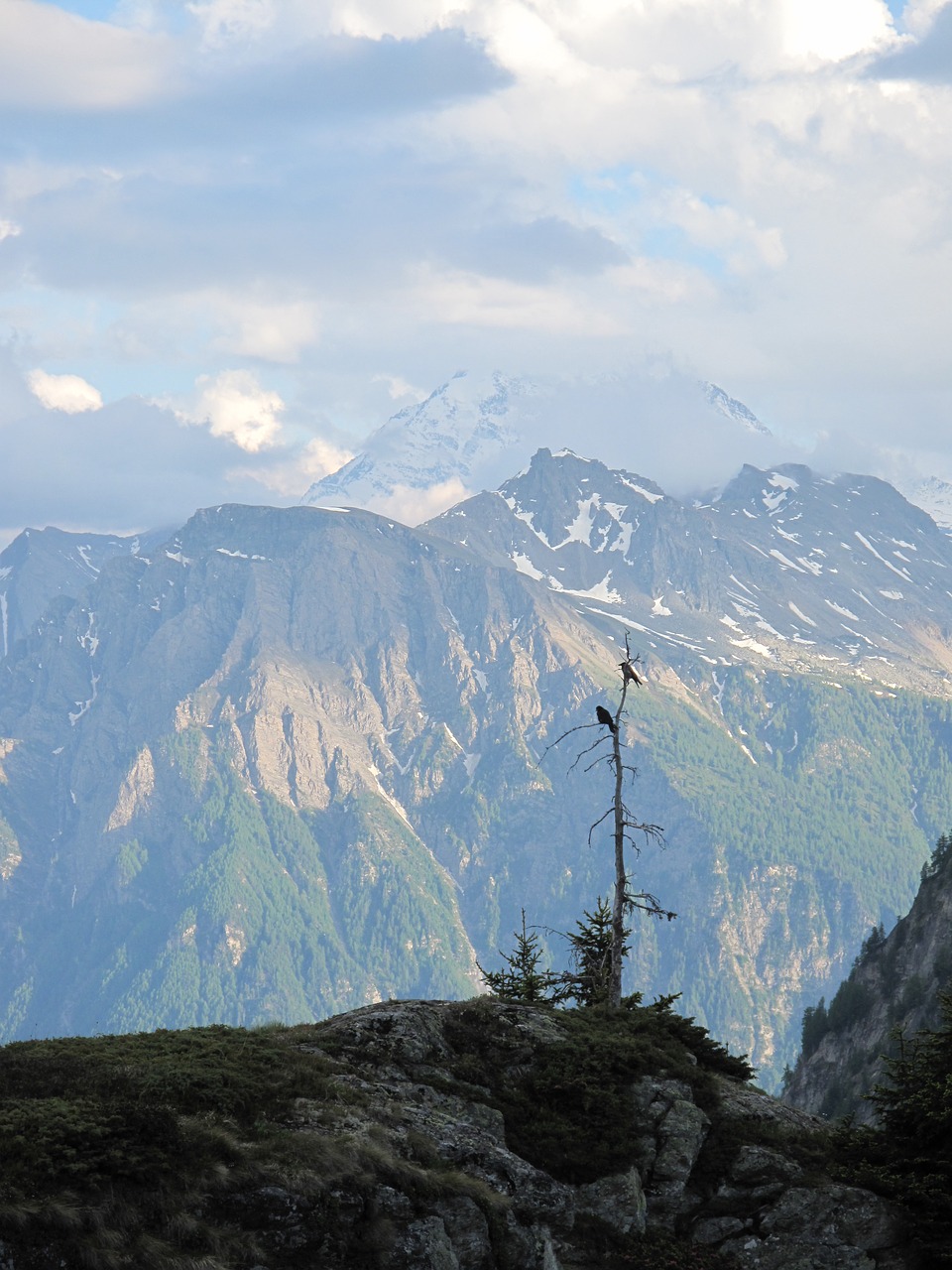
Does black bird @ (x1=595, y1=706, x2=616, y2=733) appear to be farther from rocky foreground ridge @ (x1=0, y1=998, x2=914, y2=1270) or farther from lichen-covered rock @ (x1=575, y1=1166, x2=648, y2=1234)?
lichen-covered rock @ (x1=575, y1=1166, x2=648, y2=1234)

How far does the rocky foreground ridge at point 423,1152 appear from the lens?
28500 millimetres

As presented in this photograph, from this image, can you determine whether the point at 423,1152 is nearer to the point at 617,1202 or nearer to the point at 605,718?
the point at 617,1202

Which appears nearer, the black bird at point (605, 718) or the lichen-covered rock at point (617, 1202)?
the lichen-covered rock at point (617, 1202)

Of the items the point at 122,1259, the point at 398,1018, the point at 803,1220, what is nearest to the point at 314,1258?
the point at 122,1259

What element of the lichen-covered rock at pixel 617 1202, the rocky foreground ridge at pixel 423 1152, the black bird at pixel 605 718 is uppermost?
the black bird at pixel 605 718

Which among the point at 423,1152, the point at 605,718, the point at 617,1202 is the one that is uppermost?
the point at 605,718

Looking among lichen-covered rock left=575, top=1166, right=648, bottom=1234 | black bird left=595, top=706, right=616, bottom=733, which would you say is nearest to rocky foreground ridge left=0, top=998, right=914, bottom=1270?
lichen-covered rock left=575, top=1166, right=648, bottom=1234

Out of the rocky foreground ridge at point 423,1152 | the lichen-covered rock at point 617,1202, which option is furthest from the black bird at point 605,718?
the lichen-covered rock at point 617,1202

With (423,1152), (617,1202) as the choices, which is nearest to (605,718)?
(617,1202)

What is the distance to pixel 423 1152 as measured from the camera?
32.8 meters

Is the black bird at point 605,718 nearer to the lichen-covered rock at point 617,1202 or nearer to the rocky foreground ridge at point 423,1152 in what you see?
the rocky foreground ridge at point 423,1152

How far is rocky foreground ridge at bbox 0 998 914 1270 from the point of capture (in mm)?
28500

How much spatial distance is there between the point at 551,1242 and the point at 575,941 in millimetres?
23065

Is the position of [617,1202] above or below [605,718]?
below
